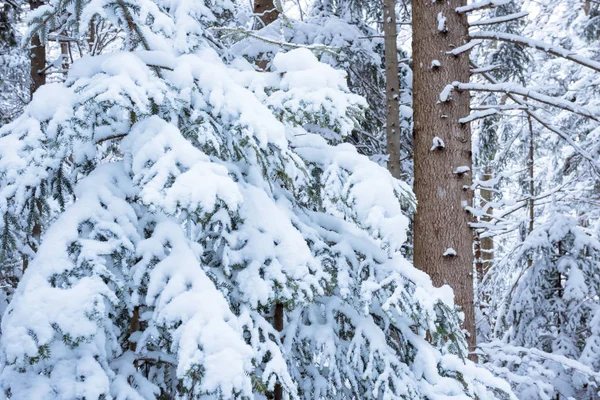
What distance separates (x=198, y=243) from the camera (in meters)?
2.02

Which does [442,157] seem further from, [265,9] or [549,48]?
[265,9]

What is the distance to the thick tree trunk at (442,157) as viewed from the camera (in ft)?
12.7

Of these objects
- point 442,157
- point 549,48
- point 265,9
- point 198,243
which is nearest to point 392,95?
point 442,157

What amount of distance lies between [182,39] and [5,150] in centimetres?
101

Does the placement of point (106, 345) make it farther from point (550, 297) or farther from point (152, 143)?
Result: point (550, 297)

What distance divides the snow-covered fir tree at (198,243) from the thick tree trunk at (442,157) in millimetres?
1546

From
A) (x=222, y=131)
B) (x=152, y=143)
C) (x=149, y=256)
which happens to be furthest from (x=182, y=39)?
(x=149, y=256)

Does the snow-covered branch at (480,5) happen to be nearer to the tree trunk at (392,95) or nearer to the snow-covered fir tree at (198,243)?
the tree trunk at (392,95)

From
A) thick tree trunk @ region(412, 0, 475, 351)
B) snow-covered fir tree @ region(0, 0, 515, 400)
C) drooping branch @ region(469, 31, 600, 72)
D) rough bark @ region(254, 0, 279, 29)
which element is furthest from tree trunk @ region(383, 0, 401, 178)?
snow-covered fir tree @ region(0, 0, 515, 400)

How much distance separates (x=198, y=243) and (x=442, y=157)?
2540 millimetres

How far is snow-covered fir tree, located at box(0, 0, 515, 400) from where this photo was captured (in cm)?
153

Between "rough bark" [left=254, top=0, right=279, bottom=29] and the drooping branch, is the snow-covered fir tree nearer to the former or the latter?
the drooping branch

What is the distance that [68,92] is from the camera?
6.13 feet

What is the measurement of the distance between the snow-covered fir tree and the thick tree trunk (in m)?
1.55
